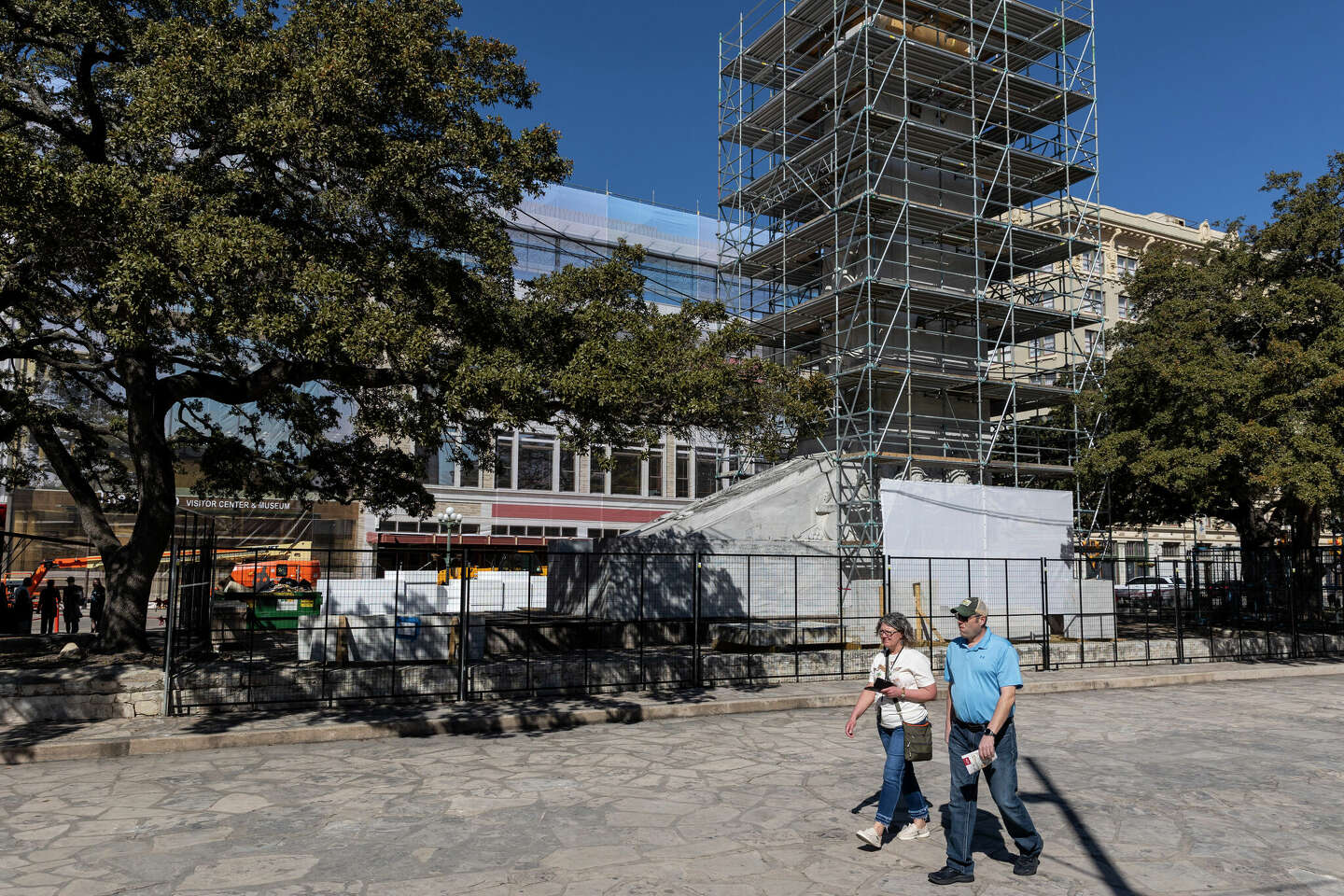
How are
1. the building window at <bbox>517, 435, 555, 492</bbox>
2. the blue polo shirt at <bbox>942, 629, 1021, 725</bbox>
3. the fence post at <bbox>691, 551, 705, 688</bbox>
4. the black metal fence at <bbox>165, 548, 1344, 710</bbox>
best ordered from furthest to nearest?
the building window at <bbox>517, 435, 555, 492</bbox> < the fence post at <bbox>691, 551, 705, 688</bbox> < the black metal fence at <bbox>165, 548, 1344, 710</bbox> < the blue polo shirt at <bbox>942, 629, 1021, 725</bbox>

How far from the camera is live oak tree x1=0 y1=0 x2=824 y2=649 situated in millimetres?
11172

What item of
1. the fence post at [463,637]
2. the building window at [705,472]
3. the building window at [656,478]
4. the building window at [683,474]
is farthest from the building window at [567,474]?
the fence post at [463,637]

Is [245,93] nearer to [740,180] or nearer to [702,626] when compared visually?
[702,626]

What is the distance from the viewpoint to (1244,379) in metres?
22.1

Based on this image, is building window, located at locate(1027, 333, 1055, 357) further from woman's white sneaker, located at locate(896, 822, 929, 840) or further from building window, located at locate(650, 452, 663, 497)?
woman's white sneaker, located at locate(896, 822, 929, 840)

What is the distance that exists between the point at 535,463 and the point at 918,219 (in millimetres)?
24749

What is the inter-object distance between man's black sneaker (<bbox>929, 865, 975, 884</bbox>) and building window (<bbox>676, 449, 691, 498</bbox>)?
47081mm

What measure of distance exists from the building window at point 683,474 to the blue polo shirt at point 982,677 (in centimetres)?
4686

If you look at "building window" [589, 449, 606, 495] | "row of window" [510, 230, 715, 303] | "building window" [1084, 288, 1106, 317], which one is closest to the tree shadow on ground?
"building window" [1084, 288, 1106, 317]

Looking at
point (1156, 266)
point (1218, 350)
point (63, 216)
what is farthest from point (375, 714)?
point (1156, 266)

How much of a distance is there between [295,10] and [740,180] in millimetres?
24194

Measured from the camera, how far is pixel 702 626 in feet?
69.3

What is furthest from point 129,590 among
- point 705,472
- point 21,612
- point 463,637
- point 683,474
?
point 705,472

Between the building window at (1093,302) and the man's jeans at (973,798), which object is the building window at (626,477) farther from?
the man's jeans at (973,798)
